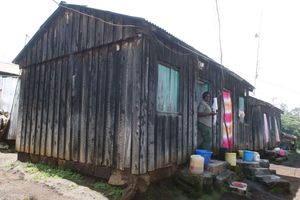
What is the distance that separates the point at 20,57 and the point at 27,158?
12.1ft

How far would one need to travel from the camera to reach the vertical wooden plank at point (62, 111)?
7465 millimetres

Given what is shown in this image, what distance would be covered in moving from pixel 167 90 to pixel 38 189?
4.01 meters

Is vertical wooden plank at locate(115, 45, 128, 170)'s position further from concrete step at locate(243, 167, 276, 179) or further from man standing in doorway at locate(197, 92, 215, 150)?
concrete step at locate(243, 167, 276, 179)

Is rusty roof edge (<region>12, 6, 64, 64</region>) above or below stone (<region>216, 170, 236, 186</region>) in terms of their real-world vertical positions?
above

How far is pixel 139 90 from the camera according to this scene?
5.72 m

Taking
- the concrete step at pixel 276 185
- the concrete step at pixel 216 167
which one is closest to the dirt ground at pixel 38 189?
the concrete step at pixel 216 167

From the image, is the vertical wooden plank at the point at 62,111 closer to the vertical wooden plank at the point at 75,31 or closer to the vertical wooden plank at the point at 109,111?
the vertical wooden plank at the point at 75,31

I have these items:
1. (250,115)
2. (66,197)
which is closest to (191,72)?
(66,197)

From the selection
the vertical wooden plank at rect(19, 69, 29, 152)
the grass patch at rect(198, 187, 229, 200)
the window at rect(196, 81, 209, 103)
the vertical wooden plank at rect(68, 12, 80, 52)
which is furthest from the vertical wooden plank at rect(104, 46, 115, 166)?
the vertical wooden plank at rect(19, 69, 29, 152)

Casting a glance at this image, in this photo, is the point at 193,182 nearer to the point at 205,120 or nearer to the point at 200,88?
the point at 205,120

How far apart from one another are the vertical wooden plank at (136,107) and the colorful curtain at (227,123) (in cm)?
565

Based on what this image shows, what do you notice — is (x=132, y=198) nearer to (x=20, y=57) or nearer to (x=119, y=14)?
(x=119, y=14)

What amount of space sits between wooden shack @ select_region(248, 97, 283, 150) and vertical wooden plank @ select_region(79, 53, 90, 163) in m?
9.76

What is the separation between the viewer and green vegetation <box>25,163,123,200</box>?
5.70 metres
